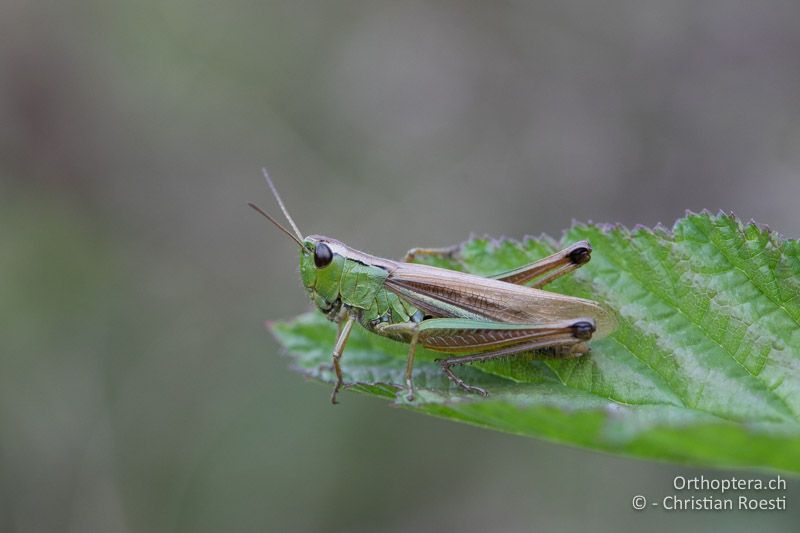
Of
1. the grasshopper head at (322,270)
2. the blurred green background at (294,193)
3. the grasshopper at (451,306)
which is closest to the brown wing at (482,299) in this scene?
the grasshopper at (451,306)

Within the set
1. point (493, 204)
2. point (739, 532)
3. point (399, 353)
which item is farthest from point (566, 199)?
point (399, 353)

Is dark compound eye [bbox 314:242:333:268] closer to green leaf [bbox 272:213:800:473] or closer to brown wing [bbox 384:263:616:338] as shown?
brown wing [bbox 384:263:616:338]

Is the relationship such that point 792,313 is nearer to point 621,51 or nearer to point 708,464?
point 708,464

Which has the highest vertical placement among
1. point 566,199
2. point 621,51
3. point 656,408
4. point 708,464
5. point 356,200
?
point 621,51

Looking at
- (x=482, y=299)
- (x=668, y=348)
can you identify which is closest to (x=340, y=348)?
(x=482, y=299)

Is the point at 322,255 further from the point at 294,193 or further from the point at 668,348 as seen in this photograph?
the point at 294,193

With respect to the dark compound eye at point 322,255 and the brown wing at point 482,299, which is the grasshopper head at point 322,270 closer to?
the dark compound eye at point 322,255
